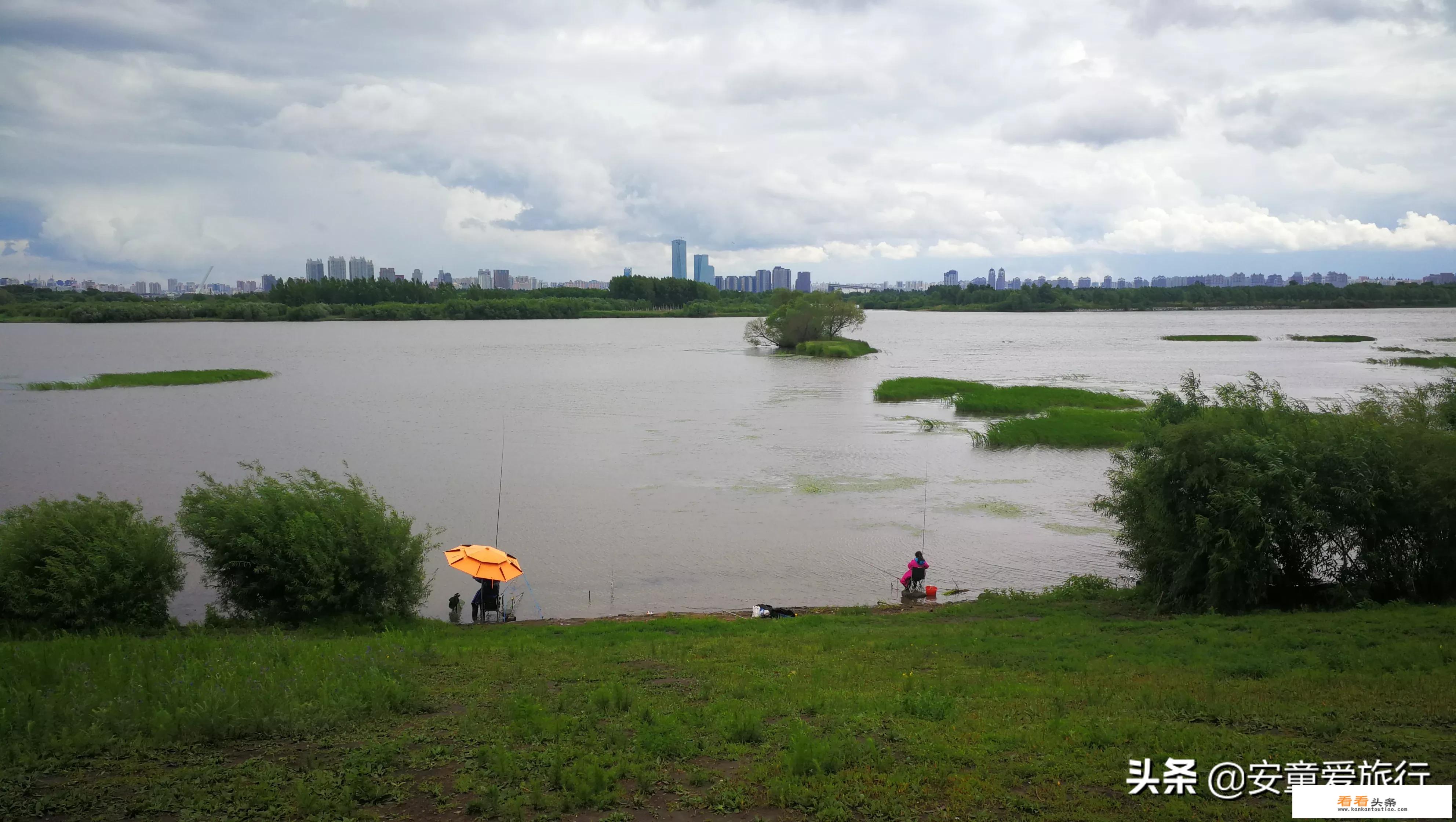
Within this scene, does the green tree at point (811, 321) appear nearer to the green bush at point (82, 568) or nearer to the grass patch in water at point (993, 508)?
the grass patch in water at point (993, 508)

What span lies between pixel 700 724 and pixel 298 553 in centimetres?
1007

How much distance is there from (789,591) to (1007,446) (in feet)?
71.0

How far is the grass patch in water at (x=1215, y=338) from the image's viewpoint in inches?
4567

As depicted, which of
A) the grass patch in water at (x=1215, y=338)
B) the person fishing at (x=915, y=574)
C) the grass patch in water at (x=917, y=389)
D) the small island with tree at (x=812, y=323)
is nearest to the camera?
the person fishing at (x=915, y=574)

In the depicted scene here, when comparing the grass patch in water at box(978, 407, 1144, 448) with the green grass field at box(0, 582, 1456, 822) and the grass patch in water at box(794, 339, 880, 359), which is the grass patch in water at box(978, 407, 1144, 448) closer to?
the green grass field at box(0, 582, 1456, 822)

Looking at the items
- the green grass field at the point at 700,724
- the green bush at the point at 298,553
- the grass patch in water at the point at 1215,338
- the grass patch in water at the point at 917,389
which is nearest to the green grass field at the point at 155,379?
the grass patch in water at the point at 917,389

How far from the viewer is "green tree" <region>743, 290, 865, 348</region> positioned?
99875 mm

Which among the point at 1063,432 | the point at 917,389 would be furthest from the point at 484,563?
the point at 917,389

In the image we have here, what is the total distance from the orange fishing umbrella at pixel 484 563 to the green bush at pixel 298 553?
109cm

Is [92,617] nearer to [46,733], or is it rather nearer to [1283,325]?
[46,733]

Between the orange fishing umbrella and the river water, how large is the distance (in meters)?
1.22

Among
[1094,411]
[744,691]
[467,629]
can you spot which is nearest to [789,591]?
[467,629]

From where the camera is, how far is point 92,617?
14773mm

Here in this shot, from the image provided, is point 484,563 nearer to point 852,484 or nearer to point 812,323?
point 852,484
